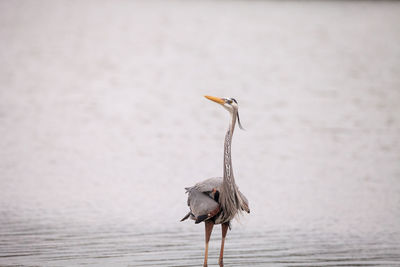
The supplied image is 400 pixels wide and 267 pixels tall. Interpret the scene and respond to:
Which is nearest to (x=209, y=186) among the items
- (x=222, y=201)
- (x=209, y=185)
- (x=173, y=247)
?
(x=209, y=185)

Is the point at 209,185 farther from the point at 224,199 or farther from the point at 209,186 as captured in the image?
the point at 224,199

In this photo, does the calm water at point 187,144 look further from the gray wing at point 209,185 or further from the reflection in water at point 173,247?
the gray wing at point 209,185

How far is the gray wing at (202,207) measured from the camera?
696 centimetres

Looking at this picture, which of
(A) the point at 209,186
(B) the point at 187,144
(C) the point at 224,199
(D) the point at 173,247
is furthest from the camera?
(B) the point at 187,144

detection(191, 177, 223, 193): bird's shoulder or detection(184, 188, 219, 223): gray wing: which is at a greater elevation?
detection(191, 177, 223, 193): bird's shoulder

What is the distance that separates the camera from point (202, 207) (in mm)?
7008

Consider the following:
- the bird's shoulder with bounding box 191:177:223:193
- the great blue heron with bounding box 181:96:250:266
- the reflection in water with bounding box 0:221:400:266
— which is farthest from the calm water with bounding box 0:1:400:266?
the bird's shoulder with bounding box 191:177:223:193

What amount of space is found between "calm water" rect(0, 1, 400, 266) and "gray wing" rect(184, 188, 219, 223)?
1.64 ft

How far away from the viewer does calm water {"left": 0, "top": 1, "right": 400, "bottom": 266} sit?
8000 mm

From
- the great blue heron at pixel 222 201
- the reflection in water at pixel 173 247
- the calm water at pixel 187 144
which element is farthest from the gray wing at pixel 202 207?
the reflection in water at pixel 173 247

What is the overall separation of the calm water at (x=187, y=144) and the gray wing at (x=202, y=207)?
498 mm

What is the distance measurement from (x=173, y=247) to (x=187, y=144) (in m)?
5.76

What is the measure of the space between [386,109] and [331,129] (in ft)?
9.88

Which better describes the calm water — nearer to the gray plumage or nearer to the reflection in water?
the reflection in water
